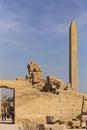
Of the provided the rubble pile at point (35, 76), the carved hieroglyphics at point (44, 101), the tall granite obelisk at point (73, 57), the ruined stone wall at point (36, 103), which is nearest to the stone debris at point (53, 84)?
the carved hieroglyphics at point (44, 101)

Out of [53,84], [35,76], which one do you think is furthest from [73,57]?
[35,76]

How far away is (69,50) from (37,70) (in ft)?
27.8

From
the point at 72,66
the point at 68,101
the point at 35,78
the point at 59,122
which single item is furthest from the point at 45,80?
the point at 72,66

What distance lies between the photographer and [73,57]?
33500mm

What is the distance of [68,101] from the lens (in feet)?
80.0

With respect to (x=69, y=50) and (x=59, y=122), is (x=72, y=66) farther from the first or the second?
(x=59, y=122)

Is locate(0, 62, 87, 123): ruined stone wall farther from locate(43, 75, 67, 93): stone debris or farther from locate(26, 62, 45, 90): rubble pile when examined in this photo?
locate(26, 62, 45, 90): rubble pile

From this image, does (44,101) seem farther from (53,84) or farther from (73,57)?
(73,57)

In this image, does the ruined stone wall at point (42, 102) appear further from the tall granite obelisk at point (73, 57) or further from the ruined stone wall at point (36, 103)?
the tall granite obelisk at point (73, 57)

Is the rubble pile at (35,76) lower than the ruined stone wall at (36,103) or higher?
higher

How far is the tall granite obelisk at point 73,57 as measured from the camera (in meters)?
32.4

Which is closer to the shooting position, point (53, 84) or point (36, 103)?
point (36, 103)

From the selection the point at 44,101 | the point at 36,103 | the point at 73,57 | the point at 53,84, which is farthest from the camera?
the point at 73,57

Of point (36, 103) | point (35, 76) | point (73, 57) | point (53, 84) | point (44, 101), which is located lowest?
point (36, 103)
